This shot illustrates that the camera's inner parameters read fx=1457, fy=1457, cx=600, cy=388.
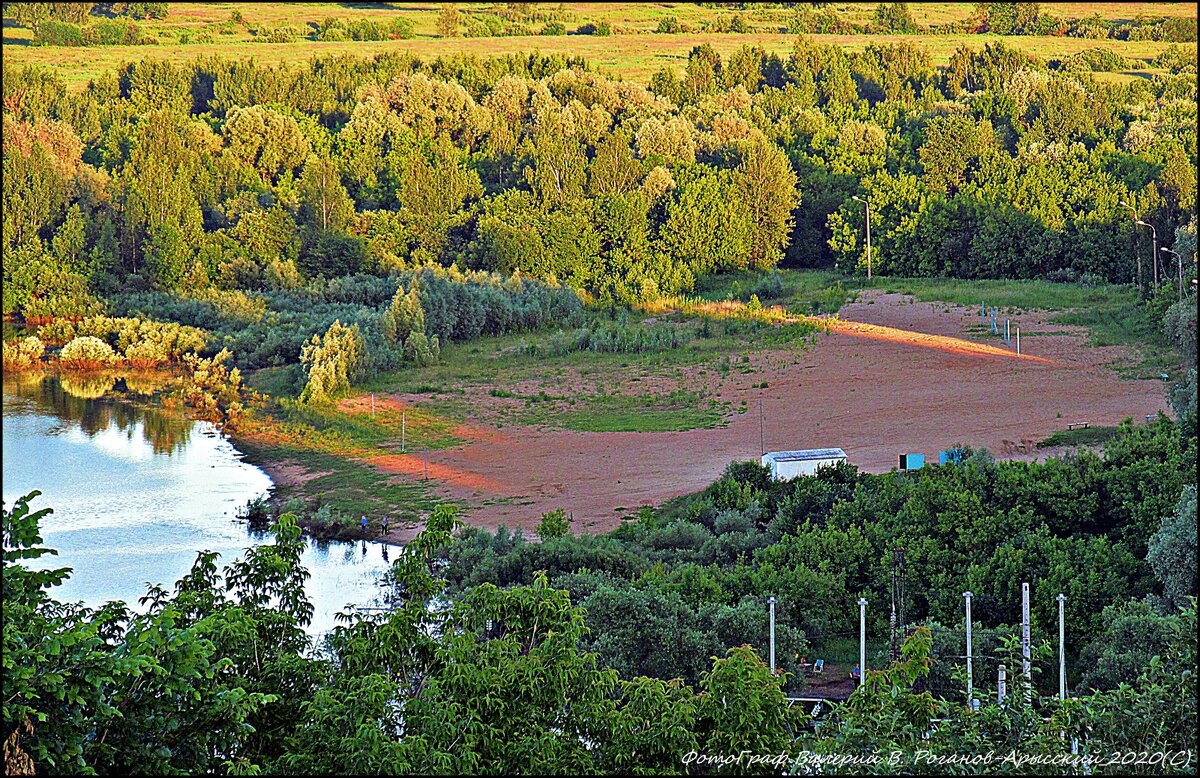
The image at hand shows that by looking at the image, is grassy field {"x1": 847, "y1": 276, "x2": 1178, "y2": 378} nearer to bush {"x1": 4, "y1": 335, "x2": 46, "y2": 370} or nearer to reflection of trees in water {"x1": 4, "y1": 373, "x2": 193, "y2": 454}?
reflection of trees in water {"x1": 4, "y1": 373, "x2": 193, "y2": 454}

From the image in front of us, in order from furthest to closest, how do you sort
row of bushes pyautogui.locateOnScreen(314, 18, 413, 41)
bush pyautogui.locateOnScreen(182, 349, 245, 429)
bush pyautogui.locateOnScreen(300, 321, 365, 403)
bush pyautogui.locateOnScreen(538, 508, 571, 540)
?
1. row of bushes pyautogui.locateOnScreen(314, 18, 413, 41)
2. bush pyautogui.locateOnScreen(300, 321, 365, 403)
3. bush pyautogui.locateOnScreen(182, 349, 245, 429)
4. bush pyautogui.locateOnScreen(538, 508, 571, 540)

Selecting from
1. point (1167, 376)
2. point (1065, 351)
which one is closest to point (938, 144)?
point (1065, 351)

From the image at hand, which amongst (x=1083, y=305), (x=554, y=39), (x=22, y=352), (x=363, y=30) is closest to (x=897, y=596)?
(x=1083, y=305)

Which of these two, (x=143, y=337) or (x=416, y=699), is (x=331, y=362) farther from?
(x=416, y=699)

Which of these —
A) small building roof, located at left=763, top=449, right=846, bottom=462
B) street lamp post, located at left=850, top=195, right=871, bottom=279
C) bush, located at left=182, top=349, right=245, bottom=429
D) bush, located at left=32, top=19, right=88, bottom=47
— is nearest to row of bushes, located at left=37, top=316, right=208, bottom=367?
bush, located at left=182, top=349, right=245, bottom=429

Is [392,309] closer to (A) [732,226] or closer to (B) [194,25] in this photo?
(A) [732,226]

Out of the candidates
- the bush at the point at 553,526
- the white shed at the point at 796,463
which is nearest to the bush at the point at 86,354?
the bush at the point at 553,526
